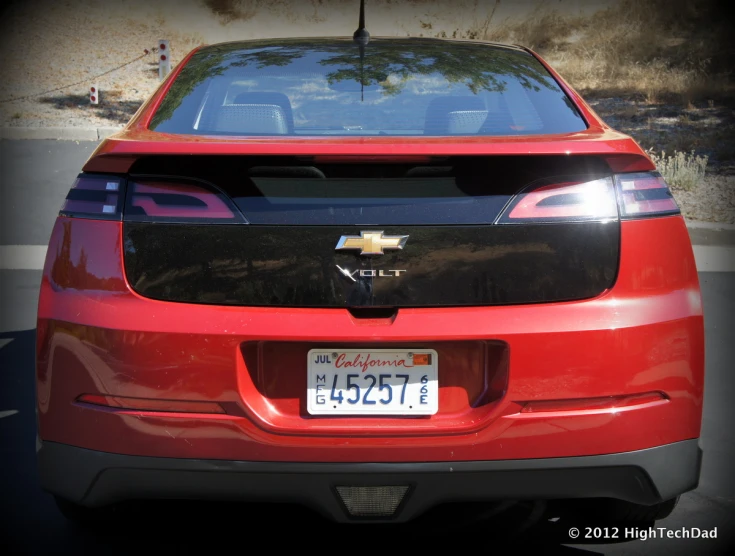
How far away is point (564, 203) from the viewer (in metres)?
2.54

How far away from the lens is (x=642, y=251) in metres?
2.58

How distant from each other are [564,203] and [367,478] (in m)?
0.84

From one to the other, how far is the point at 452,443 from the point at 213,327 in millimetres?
642

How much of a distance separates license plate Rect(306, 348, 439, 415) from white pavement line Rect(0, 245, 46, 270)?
18.2 ft

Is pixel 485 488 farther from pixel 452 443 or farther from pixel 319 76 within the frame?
pixel 319 76

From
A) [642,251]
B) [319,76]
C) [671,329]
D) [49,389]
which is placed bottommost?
[49,389]

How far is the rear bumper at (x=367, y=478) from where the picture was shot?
8.10 feet

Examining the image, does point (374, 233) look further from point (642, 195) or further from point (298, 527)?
point (298, 527)

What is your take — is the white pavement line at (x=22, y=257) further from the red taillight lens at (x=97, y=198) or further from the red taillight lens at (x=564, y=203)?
the red taillight lens at (x=564, y=203)

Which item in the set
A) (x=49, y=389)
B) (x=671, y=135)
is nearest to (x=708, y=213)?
(x=671, y=135)

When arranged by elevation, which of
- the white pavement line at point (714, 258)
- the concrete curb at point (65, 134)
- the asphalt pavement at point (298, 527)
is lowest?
the asphalt pavement at point (298, 527)

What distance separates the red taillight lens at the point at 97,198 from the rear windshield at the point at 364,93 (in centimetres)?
39

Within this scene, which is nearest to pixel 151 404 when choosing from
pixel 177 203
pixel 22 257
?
pixel 177 203

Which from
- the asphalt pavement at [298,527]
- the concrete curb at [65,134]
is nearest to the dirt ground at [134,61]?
the concrete curb at [65,134]
